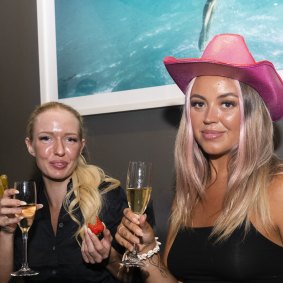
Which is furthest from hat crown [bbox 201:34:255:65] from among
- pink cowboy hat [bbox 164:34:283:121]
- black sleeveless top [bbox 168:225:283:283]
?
black sleeveless top [bbox 168:225:283:283]

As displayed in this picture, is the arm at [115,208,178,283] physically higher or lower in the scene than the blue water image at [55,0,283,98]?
lower

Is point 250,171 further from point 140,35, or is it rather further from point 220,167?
point 140,35

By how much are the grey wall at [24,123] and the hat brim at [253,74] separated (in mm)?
501

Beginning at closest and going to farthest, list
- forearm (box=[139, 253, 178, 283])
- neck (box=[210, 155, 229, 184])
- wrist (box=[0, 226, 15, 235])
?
forearm (box=[139, 253, 178, 283]) → neck (box=[210, 155, 229, 184]) → wrist (box=[0, 226, 15, 235])

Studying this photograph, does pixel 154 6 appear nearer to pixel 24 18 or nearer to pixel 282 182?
pixel 24 18

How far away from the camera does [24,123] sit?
2725 millimetres

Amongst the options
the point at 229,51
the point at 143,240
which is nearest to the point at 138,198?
the point at 143,240

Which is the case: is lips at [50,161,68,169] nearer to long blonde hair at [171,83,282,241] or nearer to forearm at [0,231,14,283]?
forearm at [0,231,14,283]

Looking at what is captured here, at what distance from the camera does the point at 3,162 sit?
Result: 2779mm

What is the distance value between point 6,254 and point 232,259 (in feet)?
3.16

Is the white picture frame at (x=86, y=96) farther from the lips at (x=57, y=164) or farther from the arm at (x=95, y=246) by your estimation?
the arm at (x=95, y=246)

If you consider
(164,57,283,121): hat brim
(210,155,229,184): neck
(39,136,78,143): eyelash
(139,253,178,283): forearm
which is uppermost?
(164,57,283,121): hat brim

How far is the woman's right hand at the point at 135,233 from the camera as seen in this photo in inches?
57.3

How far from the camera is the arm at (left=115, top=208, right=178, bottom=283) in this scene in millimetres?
1461
